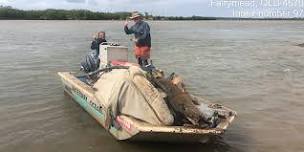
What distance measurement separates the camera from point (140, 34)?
39.1 feet

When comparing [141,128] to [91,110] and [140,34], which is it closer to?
[91,110]

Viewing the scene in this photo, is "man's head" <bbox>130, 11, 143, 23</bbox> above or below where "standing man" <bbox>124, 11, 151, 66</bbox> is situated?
above

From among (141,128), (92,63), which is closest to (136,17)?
(92,63)

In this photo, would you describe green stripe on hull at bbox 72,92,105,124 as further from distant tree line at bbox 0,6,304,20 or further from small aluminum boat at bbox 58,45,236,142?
distant tree line at bbox 0,6,304,20

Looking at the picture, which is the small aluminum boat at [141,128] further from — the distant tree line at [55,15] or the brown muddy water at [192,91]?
the distant tree line at [55,15]

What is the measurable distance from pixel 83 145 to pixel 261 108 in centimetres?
496

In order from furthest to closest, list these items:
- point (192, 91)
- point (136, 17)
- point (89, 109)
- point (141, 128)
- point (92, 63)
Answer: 1. point (92, 63)
2. point (192, 91)
3. point (136, 17)
4. point (89, 109)
5. point (141, 128)

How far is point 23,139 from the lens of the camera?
889 centimetres

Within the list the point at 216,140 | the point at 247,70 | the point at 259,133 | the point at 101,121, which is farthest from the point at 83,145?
the point at 247,70

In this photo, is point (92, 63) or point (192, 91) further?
point (92, 63)

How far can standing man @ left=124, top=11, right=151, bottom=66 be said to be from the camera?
11720mm

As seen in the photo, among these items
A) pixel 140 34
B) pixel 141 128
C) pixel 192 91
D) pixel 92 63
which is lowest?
pixel 192 91

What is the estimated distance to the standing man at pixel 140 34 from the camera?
11720mm

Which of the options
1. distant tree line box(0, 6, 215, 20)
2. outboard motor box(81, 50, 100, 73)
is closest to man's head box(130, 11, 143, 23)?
outboard motor box(81, 50, 100, 73)
